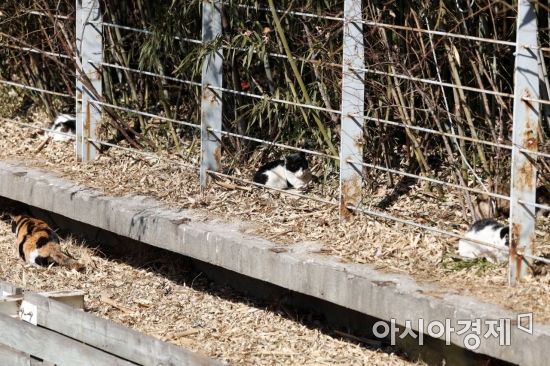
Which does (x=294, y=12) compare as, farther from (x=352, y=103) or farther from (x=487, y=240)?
(x=487, y=240)

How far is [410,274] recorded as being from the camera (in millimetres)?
6152

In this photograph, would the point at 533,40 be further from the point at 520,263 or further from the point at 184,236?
the point at 184,236

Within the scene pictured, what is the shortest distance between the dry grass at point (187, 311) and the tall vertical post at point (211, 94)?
0.68 m

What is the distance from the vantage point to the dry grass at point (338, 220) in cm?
598

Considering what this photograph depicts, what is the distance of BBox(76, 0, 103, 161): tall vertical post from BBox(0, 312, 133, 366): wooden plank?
2658 mm

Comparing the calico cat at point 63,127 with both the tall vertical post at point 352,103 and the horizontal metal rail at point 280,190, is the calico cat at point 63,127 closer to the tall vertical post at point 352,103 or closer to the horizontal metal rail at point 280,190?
the horizontal metal rail at point 280,190

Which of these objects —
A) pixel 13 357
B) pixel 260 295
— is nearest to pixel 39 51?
pixel 260 295

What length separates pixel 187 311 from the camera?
7.12 metres

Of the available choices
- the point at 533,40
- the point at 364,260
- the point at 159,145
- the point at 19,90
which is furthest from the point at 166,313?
the point at 19,90

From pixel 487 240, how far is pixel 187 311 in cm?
184

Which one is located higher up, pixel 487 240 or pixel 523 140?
pixel 523 140

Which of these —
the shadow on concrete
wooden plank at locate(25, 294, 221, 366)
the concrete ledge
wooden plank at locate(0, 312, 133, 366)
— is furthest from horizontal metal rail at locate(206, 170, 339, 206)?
wooden plank at locate(0, 312, 133, 366)

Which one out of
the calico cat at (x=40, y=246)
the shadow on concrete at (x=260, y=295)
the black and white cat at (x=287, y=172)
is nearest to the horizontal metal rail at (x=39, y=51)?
the shadow on concrete at (x=260, y=295)

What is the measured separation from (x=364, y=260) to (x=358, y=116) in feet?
2.81
